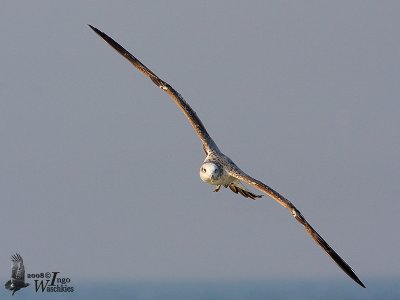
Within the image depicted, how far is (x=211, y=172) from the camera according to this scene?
177ft

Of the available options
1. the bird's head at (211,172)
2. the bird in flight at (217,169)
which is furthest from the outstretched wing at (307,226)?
the bird's head at (211,172)

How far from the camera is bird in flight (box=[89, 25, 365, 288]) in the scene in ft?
168

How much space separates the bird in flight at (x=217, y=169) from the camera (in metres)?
51.1

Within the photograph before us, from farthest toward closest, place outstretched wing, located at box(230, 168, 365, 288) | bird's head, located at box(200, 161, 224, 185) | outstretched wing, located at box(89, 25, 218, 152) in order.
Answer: outstretched wing, located at box(89, 25, 218, 152)
bird's head, located at box(200, 161, 224, 185)
outstretched wing, located at box(230, 168, 365, 288)

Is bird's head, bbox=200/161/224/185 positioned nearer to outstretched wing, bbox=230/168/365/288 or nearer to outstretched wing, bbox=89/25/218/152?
outstretched wing, bbox=89/25/218/152

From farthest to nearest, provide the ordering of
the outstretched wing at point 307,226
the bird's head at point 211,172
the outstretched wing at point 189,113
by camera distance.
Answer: the outstretched wing at point 189,113 < the bird's head at point 211,172 < the outstretched wing at point 307,226

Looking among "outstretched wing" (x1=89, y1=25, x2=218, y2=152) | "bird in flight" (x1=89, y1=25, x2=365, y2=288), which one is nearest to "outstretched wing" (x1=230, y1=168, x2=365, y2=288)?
"bird in flight" (x1=89, y1=25, x2=365, y2=288)

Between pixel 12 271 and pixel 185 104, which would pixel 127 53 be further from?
pixel 12 271

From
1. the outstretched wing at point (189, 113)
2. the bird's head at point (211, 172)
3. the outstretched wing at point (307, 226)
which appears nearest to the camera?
the outstretched wing at point (307, 226)

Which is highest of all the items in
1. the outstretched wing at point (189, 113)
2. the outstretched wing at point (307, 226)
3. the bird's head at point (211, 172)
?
the outstretched wing at point (189, 113)

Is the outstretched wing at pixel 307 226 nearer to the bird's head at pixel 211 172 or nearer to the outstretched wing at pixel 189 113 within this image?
the bird's head at pixel 211 172

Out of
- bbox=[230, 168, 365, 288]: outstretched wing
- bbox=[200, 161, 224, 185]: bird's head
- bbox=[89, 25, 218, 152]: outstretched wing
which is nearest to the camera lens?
bbox=[230, 168, 365, 288]: outstretched wing

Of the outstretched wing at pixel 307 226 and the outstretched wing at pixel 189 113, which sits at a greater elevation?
the outstretched wing at pixel 189 113

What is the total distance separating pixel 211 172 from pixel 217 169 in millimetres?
457
